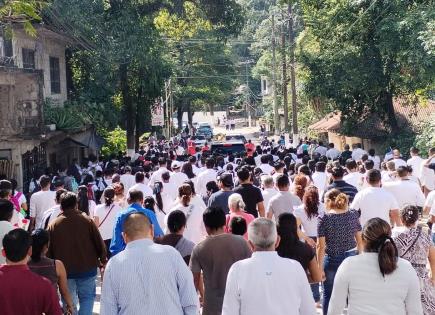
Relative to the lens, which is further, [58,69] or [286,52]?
[286,52]

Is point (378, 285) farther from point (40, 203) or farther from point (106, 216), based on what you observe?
point (40, 203)

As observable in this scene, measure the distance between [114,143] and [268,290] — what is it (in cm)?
2899

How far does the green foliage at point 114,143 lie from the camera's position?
3216 centimetres

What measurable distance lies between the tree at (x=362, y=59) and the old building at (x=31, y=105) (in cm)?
883

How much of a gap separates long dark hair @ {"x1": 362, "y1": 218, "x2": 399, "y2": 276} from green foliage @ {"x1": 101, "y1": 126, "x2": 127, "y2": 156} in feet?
87.6

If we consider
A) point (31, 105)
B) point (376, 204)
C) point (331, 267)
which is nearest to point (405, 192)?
point (376, 204)

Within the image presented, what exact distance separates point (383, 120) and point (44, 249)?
24122 millimetres

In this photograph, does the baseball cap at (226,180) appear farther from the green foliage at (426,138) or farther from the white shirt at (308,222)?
the green foliage at (426,138)

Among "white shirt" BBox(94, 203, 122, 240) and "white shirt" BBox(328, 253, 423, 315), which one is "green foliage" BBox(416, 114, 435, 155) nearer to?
"white shirt" BBox(94, 203, 122, 240)

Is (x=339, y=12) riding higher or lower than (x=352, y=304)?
higher

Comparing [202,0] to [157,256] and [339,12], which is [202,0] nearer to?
[339,12]

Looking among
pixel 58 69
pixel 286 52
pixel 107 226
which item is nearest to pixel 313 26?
pixel 286 52

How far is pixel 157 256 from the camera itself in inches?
204

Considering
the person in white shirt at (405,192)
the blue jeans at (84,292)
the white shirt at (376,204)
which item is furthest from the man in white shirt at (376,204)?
the blue jeans at (84,292)
